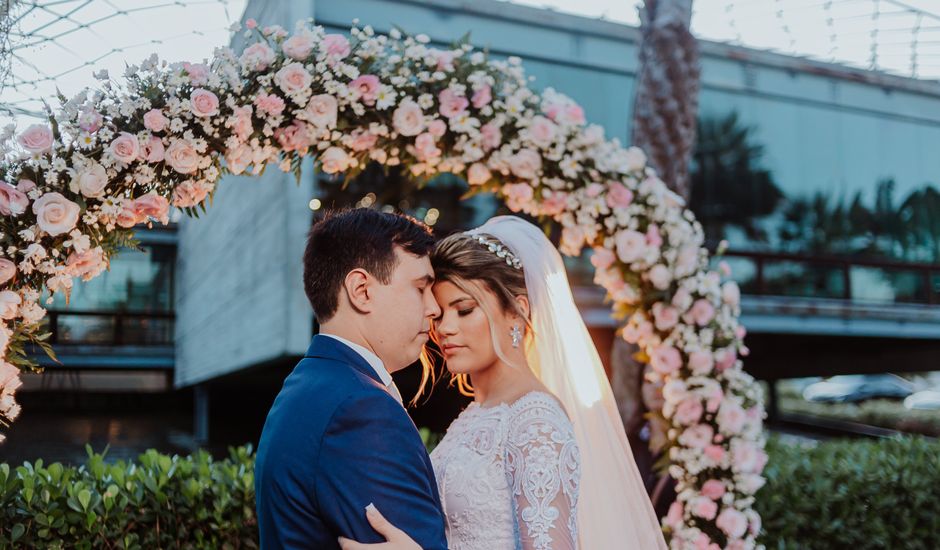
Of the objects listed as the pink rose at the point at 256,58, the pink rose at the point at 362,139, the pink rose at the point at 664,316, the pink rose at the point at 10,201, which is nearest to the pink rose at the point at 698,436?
the pink rose at the point at 664,316

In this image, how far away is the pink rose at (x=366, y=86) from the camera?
4156mm

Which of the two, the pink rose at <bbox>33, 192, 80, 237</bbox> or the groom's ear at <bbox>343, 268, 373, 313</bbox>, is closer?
the groom's ear at <bbox>343, 268, 373, 313</bbox>

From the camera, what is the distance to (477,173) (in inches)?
187

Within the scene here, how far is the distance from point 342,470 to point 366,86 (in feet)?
8.43

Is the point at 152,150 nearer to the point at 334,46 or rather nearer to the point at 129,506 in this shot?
the point at 334,46

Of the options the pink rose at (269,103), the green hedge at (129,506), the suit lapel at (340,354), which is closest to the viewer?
the suit lapel at (340,354)

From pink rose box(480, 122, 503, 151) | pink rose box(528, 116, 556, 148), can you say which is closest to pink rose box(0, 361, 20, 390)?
pink rose box(480, 122, 503, 151)

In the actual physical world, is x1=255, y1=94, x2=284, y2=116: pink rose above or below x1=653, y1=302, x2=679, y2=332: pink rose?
above

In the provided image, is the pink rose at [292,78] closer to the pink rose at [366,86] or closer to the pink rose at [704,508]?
the pink rose at [366,86]

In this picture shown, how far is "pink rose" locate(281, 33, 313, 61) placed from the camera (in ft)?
13.1

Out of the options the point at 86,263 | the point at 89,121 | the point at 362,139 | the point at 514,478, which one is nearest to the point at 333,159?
the point at 362,139

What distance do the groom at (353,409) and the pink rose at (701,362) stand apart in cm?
277

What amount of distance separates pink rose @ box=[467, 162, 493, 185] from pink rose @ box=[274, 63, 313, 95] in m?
1.18

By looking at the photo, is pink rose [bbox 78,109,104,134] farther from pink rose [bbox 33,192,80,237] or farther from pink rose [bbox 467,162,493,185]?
pink rose [bbox 467,162,493,185]
